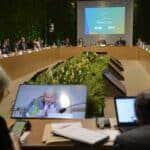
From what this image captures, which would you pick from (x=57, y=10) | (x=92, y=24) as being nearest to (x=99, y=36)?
(x=92, y=24)

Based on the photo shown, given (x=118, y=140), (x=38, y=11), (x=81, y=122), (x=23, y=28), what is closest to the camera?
(x=118, y=140)

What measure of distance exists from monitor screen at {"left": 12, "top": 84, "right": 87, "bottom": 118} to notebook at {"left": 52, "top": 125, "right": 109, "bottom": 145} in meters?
0.69

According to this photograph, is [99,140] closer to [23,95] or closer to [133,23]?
[23,95]

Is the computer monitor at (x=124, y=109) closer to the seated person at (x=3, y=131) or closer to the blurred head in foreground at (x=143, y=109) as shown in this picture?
the blurred head in foreground at (x=143, y=109)

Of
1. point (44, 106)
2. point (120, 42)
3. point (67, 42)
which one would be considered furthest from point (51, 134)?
point (67, 42)

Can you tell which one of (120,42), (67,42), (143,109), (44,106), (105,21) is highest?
(143,109)

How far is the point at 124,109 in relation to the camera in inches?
136

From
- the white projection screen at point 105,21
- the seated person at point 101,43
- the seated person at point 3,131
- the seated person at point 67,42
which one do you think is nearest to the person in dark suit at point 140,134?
the seated person at point 3,131

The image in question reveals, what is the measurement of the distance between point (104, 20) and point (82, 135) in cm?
2259

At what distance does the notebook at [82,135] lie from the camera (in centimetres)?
287

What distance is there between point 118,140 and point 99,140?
59 cm

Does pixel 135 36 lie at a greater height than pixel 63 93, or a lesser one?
lesser

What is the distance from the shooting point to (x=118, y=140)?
2307 millimetres

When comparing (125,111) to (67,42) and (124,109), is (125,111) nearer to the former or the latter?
(124,109)
